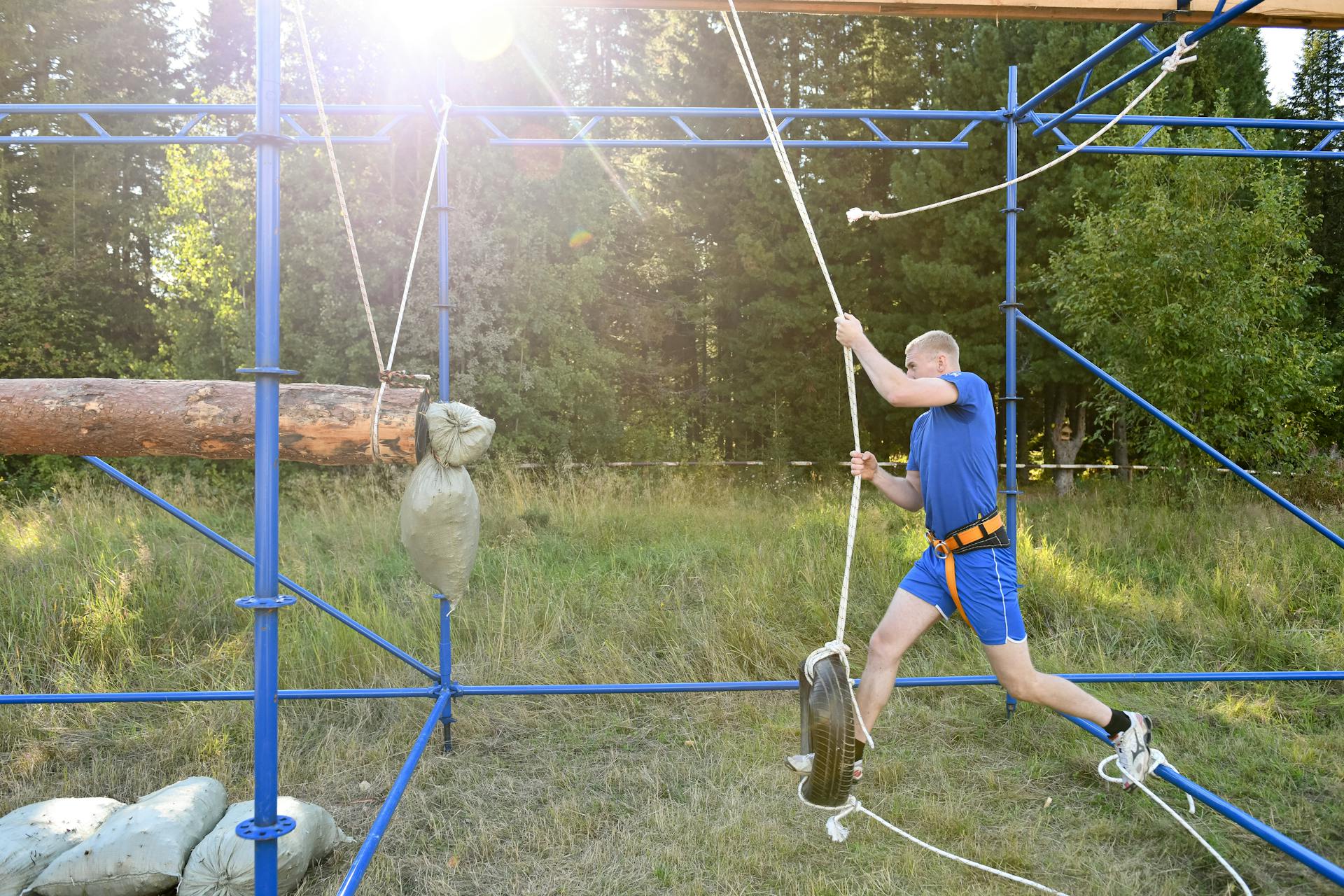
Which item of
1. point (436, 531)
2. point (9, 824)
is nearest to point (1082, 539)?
point (436, 531)

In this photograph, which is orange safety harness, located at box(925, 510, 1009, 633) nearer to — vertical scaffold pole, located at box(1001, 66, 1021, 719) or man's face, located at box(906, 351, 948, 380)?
man's face, located at box(906, 351, 948, 380)

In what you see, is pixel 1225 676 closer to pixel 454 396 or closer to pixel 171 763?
pixel 171 763

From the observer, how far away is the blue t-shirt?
3.40 metres

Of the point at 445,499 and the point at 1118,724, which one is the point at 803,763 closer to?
the point at 1118,724

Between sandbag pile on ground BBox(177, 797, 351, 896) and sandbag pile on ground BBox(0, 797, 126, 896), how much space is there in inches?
19.5

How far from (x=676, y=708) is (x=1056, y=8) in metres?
4.20

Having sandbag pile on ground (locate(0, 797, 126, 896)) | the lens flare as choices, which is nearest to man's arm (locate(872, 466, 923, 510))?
sandbag pile on ground (locate(0, 797, 126, 896))

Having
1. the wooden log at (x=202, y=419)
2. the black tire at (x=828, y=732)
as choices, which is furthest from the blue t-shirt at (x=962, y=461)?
the wooden log at (x=202, y=419)

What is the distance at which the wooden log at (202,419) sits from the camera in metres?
2.65

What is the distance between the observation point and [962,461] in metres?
3.45

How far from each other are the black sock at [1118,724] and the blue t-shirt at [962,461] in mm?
945

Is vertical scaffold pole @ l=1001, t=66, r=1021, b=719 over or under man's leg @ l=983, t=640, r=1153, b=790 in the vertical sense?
over

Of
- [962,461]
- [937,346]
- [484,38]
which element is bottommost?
[962,461]

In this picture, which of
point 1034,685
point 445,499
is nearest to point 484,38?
point 445,499
